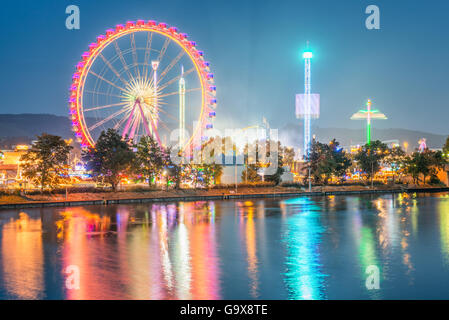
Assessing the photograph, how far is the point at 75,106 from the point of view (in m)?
51.2

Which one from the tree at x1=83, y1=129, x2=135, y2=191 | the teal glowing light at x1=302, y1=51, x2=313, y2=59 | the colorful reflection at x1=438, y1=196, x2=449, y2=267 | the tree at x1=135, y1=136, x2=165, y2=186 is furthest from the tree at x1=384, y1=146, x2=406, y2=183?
the tree at x1=83, y1=129, x2=135, y2=191

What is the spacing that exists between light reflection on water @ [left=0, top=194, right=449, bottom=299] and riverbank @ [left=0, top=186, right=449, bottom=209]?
4.31 metres

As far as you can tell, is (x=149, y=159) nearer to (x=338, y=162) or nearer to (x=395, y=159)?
(x=338, y=162)

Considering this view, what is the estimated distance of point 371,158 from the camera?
91.7 meters

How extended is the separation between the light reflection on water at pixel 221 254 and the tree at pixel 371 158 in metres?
44.9

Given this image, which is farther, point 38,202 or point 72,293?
point 38,202

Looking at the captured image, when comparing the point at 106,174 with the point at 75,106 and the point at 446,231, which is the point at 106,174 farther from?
the point at 446,231

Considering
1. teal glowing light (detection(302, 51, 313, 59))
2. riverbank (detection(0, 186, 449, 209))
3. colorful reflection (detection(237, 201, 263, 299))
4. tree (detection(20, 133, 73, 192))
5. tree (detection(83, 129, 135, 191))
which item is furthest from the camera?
teal glowing light (detection(302, 51, 313, 59))

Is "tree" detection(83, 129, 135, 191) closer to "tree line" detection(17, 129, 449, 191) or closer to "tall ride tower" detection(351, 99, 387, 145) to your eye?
"tree line" detection(17, 129, 449, 191)

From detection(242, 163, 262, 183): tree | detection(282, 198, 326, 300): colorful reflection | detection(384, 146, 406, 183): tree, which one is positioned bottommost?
detection(282, 198, 326, 300): colorful reflection

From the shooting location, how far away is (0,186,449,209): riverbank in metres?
50.7

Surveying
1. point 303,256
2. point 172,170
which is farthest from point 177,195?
point 303,256
